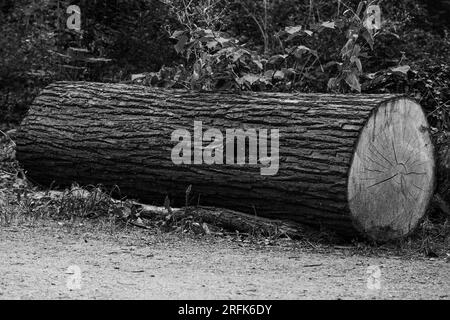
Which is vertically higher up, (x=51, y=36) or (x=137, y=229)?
(x=51, y=36)

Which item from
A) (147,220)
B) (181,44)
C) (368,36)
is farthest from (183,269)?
(368,36)

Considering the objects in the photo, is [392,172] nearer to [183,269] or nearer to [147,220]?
[183,269]

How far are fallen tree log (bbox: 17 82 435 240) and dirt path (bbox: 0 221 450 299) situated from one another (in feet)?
1.41

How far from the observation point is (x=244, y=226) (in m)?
6.45

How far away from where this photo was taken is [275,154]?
6.36 metres

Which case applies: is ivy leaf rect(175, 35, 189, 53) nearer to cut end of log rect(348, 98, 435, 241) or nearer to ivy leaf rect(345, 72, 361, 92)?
ivy leaf rect(345, 72, 361, 92)

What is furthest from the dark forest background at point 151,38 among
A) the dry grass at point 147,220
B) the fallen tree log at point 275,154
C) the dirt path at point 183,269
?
the dirt path at point 183,269

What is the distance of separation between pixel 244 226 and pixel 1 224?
2.08m

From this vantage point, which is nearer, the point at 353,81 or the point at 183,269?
the point at 183,269

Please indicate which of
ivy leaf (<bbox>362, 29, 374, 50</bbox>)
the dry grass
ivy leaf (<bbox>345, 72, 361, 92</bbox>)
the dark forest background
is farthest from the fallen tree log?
the dark forest background

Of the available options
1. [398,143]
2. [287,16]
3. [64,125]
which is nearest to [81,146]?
[64,125]

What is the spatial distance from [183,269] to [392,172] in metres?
2.06

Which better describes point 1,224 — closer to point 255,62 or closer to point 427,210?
point 255,62

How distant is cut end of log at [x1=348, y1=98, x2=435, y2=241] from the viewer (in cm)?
609
